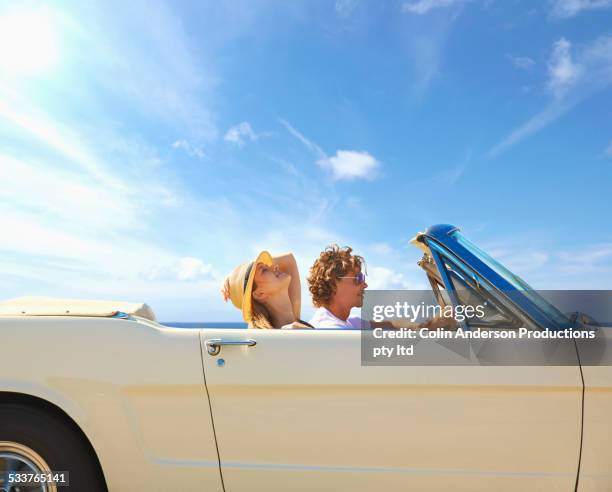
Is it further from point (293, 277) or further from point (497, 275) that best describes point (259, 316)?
point (497, 275)

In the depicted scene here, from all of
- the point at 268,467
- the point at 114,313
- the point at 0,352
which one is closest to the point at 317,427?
the point at 268,467

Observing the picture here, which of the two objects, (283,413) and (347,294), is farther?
(347,294)

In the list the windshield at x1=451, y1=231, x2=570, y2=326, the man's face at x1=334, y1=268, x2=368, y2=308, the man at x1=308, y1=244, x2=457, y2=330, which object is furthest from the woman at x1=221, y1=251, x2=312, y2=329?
the windshield at x1=451, y1=231, x2=570, y2=326

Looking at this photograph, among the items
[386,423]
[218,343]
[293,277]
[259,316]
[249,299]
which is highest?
[293,277]

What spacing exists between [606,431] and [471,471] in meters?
0.59

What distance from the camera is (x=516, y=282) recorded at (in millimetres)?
2406

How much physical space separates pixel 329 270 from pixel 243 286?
20.3 inches

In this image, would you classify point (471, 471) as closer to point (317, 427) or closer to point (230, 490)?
point (317, 427)

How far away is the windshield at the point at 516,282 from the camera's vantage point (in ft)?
7.59

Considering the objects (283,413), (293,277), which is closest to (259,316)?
(293,277)

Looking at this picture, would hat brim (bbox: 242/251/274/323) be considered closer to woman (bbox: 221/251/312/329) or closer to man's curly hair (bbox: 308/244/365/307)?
woman (bbox: 221/251/312/329)

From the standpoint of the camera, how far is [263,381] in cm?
230

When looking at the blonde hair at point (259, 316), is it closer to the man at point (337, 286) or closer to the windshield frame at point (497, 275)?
the man at point (337, 286)

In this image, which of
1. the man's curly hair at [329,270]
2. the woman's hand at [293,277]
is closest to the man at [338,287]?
the man's curly hair at [329,270]
